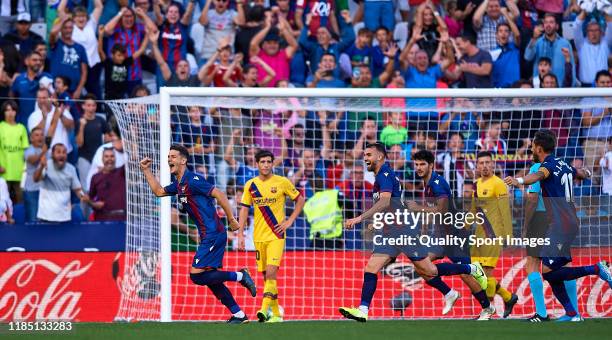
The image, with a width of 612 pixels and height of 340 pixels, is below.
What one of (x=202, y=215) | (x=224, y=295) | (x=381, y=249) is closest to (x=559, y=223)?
(x=381, y=249)

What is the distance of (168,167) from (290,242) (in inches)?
104

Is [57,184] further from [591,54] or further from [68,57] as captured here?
[591,54]

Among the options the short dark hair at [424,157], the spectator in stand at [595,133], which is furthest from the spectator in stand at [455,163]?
the short dark hair at [424,157]

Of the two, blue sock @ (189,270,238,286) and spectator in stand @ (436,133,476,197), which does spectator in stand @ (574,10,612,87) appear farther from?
blue sock @ (189,270,238,286)

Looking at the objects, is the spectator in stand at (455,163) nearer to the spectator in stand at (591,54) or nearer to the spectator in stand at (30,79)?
the spectator in stand at (591,54)

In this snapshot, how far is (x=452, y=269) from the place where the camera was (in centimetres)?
1261

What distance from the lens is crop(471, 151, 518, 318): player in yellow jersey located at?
44.0 ft

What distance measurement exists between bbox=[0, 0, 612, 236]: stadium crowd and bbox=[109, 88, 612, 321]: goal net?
5cm

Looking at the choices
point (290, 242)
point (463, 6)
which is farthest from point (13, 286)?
point (463, 6)

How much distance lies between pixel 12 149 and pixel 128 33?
2606mm

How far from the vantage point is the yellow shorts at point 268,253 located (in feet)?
43.2

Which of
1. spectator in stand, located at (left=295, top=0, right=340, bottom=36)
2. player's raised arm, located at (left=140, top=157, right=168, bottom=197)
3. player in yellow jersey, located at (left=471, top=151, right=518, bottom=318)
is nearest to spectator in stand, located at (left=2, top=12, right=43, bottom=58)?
spectator in stand, located at (left=295, top=0, right=340, bottom=36)

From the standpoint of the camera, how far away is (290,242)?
1555 centimetres

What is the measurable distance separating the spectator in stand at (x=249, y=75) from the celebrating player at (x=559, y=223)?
19.1 feet
